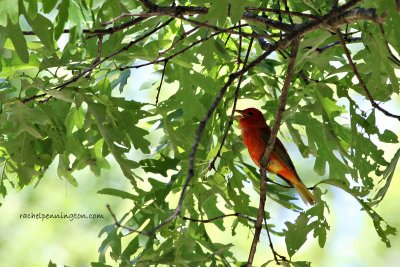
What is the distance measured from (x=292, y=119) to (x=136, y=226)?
937 mm

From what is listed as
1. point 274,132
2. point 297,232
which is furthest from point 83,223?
point 274,132

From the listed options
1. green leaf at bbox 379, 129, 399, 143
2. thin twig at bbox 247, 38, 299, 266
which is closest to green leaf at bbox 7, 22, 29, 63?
thin twig at bbox 247, 38, 299, 266

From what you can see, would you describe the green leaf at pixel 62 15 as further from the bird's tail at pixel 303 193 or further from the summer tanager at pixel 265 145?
the bird's tail at pixel 303 193

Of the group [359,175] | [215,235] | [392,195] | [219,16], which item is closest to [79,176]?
[215,235]

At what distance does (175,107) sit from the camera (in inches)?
140

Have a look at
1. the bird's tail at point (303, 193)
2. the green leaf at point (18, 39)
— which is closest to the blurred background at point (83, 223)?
the bird's tail at point (303, 193)

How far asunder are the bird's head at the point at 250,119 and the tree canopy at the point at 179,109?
499 millimetres

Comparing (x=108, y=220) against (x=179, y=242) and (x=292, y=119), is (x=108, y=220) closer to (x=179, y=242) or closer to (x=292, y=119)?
(x=292, y=119)

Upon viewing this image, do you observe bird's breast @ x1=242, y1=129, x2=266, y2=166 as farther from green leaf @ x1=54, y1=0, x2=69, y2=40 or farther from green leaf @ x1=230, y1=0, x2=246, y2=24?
green leaf @ x1=230, y1=0, x2=246, y2=24

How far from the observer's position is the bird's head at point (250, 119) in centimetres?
461

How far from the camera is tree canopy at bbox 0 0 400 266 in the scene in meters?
2.82

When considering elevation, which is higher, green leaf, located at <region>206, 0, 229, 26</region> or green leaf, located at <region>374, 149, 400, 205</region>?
green leaf, located at <region>206, 0, 229, 26</region>

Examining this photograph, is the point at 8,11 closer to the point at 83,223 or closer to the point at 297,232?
the point at 297,232

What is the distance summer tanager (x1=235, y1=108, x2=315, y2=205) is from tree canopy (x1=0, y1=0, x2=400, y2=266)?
1.00ft
